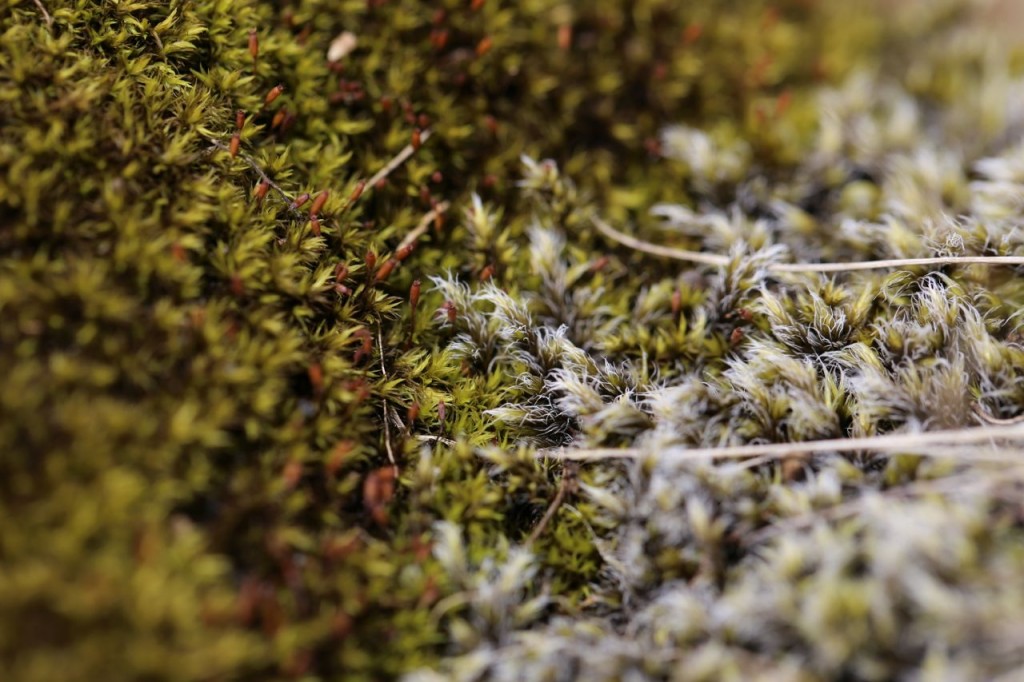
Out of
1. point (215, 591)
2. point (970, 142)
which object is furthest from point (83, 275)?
point (970, 142)

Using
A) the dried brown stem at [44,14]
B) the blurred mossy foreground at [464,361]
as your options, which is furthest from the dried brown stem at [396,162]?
the dried brown stem at [44,14]

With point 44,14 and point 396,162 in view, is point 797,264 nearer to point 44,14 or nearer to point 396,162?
point 396,162

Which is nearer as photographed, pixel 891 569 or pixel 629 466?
pixel 891 569

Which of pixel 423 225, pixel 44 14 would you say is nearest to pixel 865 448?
pixel 423 225

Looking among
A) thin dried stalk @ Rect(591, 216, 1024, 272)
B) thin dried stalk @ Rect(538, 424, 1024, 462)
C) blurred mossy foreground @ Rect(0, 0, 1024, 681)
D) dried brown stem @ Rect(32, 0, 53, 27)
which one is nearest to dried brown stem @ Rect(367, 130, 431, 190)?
blurred mossy foreground @ Rect(0, 0, 1024, 681)

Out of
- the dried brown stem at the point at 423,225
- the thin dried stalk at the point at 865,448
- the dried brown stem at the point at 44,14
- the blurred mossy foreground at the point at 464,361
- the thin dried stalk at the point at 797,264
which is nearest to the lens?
the blurred mossy foreground at the point at 464,361

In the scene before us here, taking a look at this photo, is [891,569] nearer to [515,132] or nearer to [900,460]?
[900,460]

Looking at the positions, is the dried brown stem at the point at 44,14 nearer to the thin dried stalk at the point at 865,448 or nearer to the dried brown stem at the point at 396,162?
the dried brown stem at the point at 396,162

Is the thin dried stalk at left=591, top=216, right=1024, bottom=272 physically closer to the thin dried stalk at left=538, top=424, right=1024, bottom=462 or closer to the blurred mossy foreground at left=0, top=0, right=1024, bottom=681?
the blurred mossy foreground at left=0, top=0, right=1024, bottom=681
